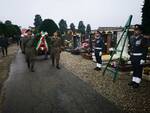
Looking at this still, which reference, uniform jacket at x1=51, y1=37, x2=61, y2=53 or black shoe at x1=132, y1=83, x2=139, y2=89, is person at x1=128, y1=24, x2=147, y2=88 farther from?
uniform jacket at x1=51, y1=37, x2=61, y2=53

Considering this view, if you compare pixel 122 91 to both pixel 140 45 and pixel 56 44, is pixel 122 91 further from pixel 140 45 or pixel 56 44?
pixel 56 44

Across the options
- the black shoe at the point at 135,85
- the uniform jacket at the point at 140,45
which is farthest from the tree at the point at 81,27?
the black shoe at the point at 135,85

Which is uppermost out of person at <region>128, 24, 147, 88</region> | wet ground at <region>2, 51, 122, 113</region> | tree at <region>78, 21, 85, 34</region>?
tree at <region>78, 21, 85, 34</region>

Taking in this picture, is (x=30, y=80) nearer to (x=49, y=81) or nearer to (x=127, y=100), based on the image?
(x=49, y=81)

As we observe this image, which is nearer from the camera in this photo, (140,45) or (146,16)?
(140,45)

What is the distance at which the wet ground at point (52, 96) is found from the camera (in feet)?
19.9

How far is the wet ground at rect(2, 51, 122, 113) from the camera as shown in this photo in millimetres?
6053

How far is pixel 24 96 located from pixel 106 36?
13.1 metres

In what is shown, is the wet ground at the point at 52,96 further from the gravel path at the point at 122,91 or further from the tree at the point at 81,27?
the tree at the point at 81,27

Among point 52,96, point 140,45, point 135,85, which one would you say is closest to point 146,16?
point 140,45

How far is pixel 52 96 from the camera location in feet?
23.8

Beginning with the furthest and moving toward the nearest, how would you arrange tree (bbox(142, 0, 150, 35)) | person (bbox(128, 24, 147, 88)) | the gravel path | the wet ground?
tree (bbox(142, 0, 150, 35))
person (bbox(128, 24, 147, 88))
the gravel path
the wet ground

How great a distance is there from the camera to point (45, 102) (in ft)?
21.7

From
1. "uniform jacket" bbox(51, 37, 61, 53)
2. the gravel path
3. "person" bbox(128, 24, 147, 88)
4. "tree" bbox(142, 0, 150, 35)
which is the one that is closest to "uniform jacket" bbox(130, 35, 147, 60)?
"person" bbox(128, 24, 147, 88)
